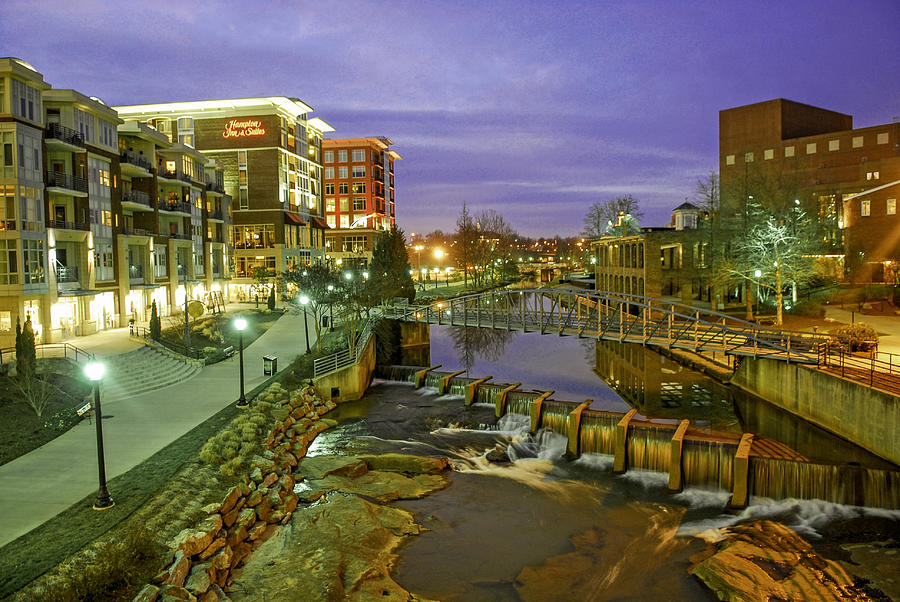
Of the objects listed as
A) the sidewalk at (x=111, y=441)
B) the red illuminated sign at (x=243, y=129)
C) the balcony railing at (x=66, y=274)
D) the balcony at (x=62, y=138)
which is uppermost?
the red illuminated sign at (x=243, y=129)

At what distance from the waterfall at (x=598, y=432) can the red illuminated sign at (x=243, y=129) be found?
5823cm

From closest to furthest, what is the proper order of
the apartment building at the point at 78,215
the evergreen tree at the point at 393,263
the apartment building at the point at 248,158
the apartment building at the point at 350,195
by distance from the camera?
1. the apartment building at the point at 78,215
2. the evergreen tree at the point at 393,263
3. the apartment building at the point at 248,158
4. the apartment building at the point at 350,195

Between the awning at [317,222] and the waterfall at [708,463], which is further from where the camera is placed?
the awning at [317,222]

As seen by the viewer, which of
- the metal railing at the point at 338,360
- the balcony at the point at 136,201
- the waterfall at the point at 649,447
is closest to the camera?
the waterfall at the point at 649,447

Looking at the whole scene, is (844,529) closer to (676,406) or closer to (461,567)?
(461,567)

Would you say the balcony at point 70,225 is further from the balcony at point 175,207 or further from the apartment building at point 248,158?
the apartment building at point 248,158

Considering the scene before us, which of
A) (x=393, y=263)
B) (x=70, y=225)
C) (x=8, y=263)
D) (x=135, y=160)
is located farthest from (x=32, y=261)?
(x=393, y=263)

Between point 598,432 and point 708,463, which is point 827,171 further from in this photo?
point 708,463

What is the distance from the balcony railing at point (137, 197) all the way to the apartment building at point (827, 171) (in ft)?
154

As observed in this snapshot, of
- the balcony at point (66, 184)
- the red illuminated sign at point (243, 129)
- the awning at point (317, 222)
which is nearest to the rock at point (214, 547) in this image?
the balcony at point (66, 184)

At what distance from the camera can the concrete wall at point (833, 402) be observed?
63.6 ft

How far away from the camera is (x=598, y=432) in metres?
22.5

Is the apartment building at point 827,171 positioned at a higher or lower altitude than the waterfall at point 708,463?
higher

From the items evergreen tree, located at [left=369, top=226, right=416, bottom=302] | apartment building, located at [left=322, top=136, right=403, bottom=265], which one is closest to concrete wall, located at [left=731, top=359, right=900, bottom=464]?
evergreen tree, located at [left=369, top=226, right=416, bottom=302]
